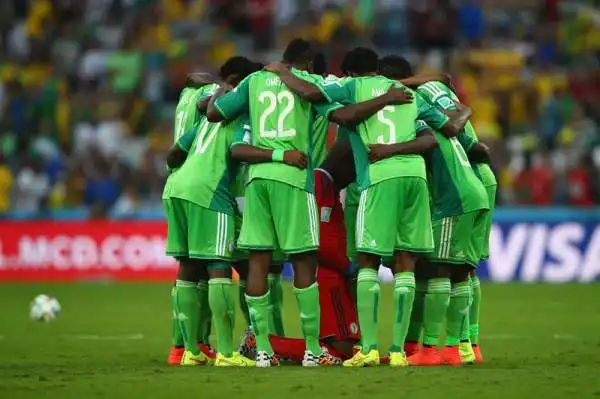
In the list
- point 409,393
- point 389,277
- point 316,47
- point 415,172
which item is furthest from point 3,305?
point 409,393

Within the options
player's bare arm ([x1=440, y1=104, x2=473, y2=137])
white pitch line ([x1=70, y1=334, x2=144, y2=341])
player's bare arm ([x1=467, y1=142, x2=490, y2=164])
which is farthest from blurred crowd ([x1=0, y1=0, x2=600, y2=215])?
player's bare arm ([x1=440, y1=104, x2=473, y2=137])

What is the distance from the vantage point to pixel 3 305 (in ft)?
66.2

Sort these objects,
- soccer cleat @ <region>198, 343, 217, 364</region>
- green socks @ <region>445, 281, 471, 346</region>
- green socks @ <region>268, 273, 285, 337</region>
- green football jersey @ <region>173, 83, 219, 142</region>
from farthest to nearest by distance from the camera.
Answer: green socks @ <region>268, 273, 285, 337</region> → green football jersey @ <region>173, 83, 219, 142</region> → soccer cleat @ <region>198, 343, 217, 364</region> → green socks @ <region>445, 281, 471, 346</region>

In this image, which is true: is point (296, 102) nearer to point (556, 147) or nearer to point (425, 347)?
point (425, 347)

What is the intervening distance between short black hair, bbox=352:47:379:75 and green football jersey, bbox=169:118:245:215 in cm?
109

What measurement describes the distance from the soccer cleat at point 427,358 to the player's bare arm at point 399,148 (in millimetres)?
1763

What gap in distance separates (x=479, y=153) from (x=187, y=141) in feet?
8.79

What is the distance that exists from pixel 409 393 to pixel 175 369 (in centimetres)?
258

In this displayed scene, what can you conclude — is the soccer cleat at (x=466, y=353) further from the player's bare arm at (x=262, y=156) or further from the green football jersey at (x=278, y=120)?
the player's bare arm at (x=262, y=156)

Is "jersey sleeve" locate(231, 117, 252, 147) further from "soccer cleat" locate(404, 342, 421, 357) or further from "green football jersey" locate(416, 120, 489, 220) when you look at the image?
"soccer cleat" locate(404, 342, 421, 357)

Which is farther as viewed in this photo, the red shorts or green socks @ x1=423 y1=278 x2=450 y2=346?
the red shorts

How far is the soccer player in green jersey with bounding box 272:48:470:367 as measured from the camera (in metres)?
11.2

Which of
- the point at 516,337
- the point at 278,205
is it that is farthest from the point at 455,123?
the point at 516,337

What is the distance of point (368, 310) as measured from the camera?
36.7ft
